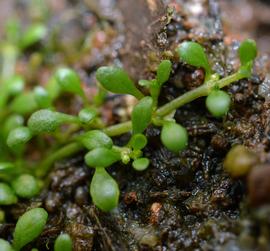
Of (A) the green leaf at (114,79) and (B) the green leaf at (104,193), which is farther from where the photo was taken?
(A) the green leaf at (114,79)

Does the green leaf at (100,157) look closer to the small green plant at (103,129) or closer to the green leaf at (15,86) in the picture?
the small green plant at (103,129)

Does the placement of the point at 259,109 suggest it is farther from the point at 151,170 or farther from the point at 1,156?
the point at 1,156

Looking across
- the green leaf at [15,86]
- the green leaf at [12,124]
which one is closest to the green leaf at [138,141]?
the green leaf at [12,124]

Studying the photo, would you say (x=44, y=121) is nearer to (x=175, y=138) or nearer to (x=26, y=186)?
(x=26, y=186)

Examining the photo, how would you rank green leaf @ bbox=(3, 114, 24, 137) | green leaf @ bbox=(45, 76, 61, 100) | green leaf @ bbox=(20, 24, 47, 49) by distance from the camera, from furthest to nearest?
green leaf @ bbox=(20, 24, 47, 49) → green leaf @ bbox=(45, 76, 61, 100) → green leaf @ bbox=(3, 114, 24, 137)

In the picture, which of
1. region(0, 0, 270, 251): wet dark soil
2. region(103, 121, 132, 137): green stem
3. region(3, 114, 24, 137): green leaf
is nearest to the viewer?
region(0, 0, 270, 251): wet dark soil

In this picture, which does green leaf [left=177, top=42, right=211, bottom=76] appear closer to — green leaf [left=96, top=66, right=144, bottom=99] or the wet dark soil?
the wet dark soil

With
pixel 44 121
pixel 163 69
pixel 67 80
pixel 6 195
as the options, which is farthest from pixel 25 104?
pixel 163 69

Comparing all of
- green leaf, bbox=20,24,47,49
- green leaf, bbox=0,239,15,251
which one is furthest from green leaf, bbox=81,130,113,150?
green leaf, bbox=20,24,47,49
